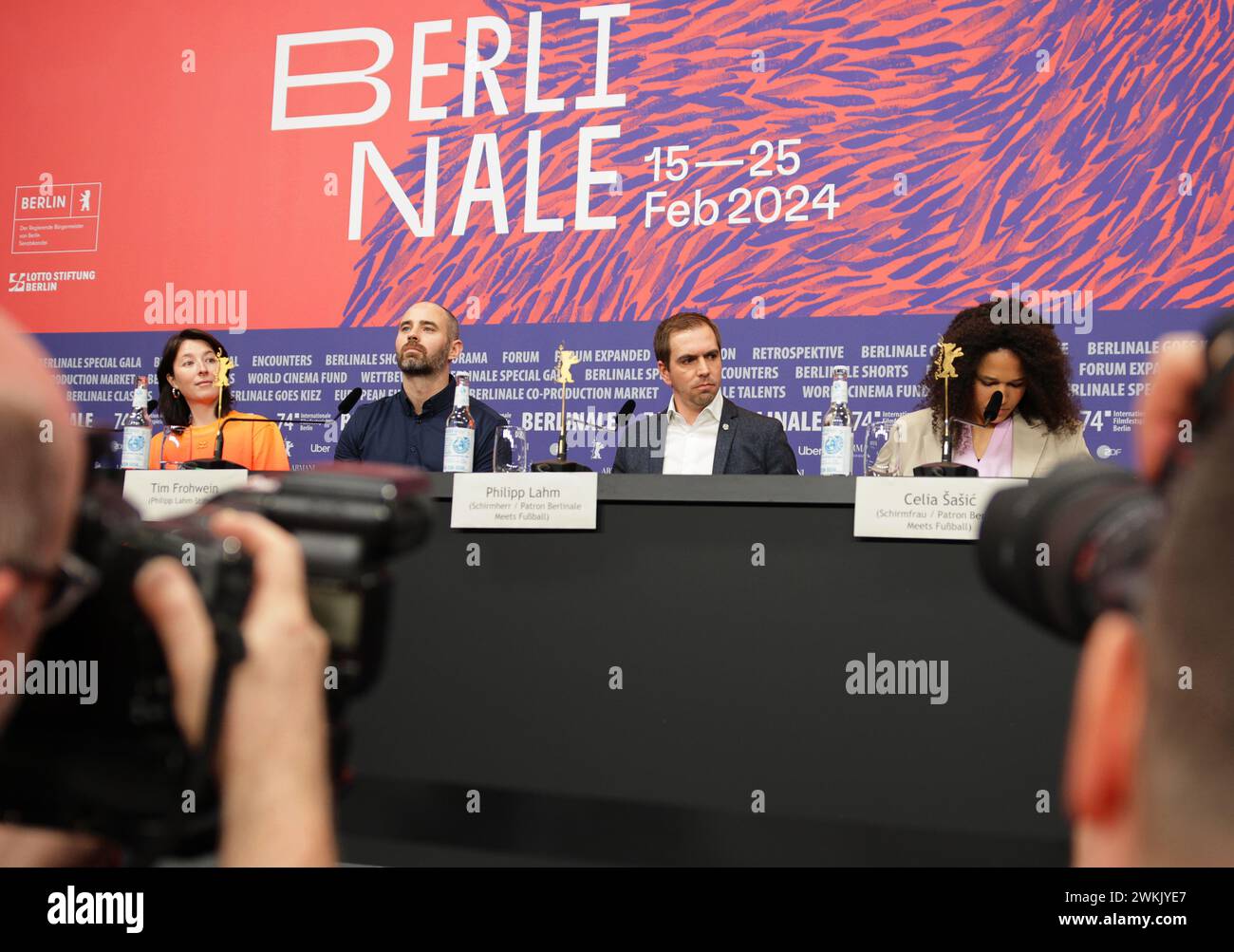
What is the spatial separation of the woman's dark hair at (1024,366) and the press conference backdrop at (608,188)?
42 centimetres

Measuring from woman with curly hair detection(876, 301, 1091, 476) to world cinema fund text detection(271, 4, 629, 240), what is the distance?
155cm

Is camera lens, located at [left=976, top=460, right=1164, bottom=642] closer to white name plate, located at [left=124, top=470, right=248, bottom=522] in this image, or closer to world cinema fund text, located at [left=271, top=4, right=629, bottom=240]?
white name plate, located at [left=124, top=470, right=248, bottom=522]

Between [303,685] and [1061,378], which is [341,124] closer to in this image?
[1061,378]

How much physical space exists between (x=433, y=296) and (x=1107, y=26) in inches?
107

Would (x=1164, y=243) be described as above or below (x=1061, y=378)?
above

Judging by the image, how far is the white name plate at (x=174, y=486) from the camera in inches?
71.5

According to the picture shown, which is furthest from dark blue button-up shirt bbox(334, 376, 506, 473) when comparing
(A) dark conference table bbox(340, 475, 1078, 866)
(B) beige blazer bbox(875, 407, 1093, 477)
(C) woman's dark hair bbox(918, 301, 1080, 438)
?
(A) dark conference table bbox(340, 475, 1078, 866)

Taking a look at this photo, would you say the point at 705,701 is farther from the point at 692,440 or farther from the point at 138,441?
the point at 692,440

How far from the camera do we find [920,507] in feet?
5.76

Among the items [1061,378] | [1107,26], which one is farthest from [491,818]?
[1107,26]

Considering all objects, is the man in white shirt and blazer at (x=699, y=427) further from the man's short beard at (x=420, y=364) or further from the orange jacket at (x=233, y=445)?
the orange jacket at (x=233, y=445)

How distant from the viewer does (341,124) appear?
15.5 ft

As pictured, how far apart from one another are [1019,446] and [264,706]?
10.8 feet

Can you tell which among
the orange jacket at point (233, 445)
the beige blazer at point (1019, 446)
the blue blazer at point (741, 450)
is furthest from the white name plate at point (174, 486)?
the beige blazer at point (1019, 446)
